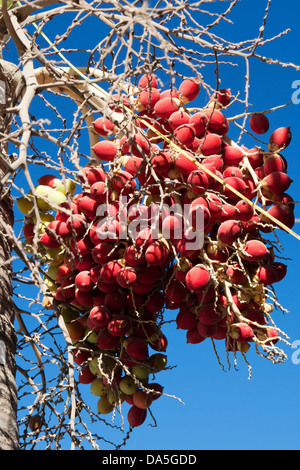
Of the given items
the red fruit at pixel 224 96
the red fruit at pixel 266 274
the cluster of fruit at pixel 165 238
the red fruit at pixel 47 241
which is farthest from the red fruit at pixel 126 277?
the red fruit at pixel 224 96

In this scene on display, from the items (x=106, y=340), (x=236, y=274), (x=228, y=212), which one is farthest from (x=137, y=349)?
(x=228, y=212)

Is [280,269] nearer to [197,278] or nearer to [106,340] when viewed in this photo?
[197,278]

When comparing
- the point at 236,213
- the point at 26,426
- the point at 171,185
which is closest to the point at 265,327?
the point at 236,213

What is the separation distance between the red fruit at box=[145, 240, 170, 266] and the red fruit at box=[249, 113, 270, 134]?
49 centimetres

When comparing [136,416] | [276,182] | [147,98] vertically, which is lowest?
[136,416]

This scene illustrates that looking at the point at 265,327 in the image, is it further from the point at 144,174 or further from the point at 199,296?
the point at 144,174

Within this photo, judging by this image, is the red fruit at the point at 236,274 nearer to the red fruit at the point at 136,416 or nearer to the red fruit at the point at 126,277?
the red fruit at the point at 126,277

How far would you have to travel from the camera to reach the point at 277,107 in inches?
64.1

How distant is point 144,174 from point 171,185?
7cm

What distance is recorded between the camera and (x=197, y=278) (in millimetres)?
1405

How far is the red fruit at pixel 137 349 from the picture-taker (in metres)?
1.56

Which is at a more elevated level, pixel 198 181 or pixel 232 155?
pixel 232 155

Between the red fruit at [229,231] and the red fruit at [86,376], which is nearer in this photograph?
the red fruit at [229,231]

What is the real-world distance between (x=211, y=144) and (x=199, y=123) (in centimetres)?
6
